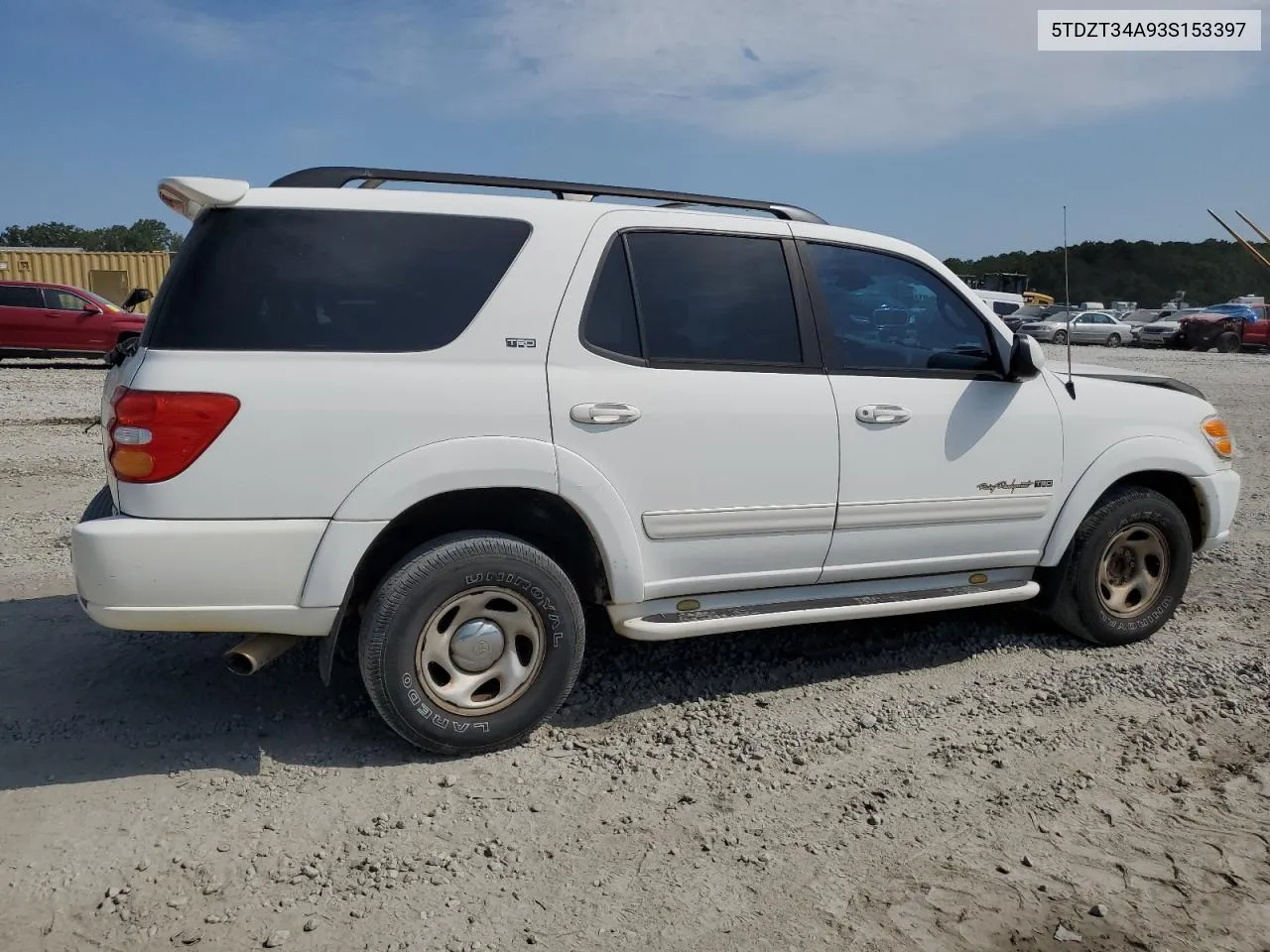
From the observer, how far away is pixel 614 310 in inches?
152

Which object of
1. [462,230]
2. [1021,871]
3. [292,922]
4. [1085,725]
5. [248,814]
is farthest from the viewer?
[1085,725]

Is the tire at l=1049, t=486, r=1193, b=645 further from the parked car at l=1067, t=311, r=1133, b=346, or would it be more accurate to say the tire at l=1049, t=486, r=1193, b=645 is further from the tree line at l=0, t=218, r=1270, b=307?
the tree line at l=0, t=218, r=1270, b=307

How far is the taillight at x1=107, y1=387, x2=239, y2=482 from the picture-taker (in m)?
3.21

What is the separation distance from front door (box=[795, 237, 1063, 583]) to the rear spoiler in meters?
2.15

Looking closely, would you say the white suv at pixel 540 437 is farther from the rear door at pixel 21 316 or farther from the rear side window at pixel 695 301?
the rear door at pixel 21 316

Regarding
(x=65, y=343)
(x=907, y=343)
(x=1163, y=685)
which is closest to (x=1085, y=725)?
(x=1163, y=685)

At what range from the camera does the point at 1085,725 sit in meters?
4.10

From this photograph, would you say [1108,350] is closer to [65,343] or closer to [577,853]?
[65,343]

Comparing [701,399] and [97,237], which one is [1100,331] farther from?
[97,237]

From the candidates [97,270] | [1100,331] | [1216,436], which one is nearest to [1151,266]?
[1100,331]

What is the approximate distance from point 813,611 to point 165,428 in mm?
2431

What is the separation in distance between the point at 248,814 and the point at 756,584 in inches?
77.5

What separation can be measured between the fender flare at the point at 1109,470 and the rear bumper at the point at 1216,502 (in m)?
0.18

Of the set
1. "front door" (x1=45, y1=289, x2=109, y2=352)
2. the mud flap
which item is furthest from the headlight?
"front door" (x1=45, y1=289, x2=109, y2=352)
